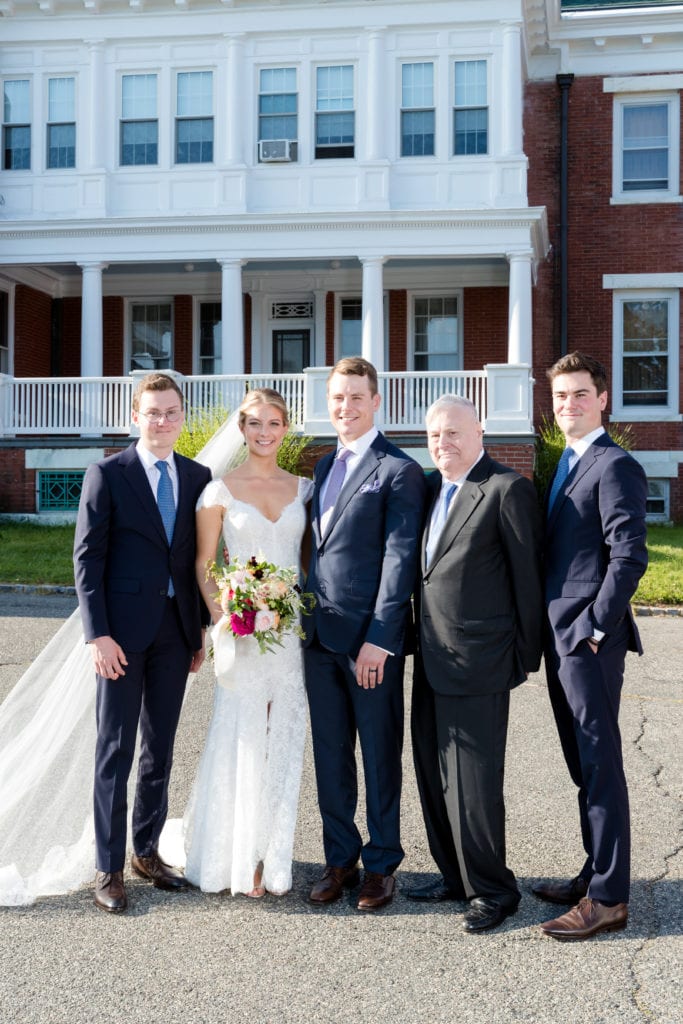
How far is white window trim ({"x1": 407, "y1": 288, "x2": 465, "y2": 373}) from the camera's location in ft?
74.1

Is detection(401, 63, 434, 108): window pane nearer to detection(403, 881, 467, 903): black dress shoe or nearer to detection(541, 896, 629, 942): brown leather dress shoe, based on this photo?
detection(403, 881, 467, 903): black dress shoe

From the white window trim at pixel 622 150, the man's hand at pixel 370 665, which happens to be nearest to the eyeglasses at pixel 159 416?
the man's hand at pixel 370 665

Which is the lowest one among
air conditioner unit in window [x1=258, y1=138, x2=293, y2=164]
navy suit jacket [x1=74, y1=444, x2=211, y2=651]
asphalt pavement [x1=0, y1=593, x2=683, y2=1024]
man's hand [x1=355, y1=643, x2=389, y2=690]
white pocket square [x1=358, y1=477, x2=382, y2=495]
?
asphalt pavement [x1=0, y1=593, x2=683, y2=1024]

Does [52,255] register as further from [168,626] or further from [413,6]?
[168,626]

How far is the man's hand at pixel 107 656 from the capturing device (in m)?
4.78

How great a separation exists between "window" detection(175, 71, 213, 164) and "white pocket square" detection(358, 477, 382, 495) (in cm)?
1695

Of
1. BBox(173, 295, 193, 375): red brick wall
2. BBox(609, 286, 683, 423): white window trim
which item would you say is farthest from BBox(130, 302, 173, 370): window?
BBox(609, 286, 683, 423): white window trim

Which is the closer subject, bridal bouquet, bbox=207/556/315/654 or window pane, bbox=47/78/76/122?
bridal bouquet, bbox=207/556/315/654

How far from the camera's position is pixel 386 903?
A: 15.4 ft

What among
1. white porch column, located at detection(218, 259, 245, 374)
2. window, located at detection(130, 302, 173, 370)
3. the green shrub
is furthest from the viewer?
window, located at detection(130, 302, 173, 370)

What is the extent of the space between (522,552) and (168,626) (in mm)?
1595

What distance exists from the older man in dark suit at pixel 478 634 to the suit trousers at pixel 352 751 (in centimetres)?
23

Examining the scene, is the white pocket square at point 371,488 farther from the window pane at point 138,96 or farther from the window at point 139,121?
the window pane at point 138,96

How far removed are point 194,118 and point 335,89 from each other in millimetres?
2628
